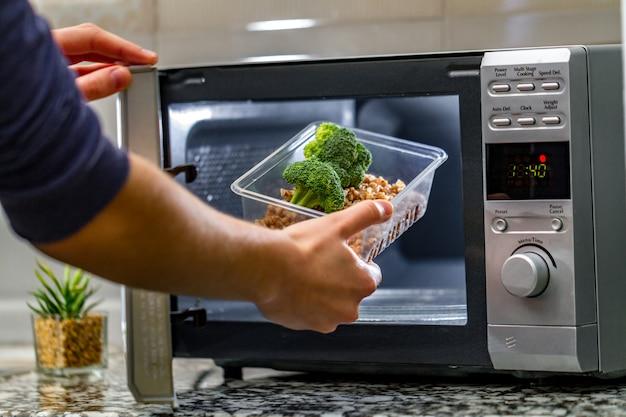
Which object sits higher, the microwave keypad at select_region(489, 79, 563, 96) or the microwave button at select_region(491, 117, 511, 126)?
the microwave keypad at select_region(489, 79, 563, 96)

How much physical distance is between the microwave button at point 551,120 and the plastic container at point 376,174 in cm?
12

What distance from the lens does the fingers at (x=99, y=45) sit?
121 centimetres

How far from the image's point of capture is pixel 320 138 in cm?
119

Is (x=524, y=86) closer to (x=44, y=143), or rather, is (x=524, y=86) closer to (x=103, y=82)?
(x=103, y=82)

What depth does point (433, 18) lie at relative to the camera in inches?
59.4

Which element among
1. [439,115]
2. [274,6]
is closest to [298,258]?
[439,115]

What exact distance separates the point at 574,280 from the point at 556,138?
0.49ft

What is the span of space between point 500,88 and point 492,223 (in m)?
0.15

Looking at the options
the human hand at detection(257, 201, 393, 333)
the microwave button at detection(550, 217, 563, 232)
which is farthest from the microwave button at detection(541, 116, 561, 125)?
the human hand at detection(257, 201, 393, 333)

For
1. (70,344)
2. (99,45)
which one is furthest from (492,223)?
(70,344)

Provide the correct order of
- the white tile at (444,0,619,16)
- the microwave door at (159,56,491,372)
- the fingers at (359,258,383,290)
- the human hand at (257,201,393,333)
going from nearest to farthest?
1. the human hand at (257,201,393,333)
2. the fingers at (359,258,383,290)
3. the microwave door at (159,56,491,372)
4. the white tile at (444,0,619,16)

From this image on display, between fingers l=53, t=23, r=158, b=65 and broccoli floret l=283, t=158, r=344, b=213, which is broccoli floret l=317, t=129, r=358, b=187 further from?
fingers l=53, t=23, r=158, b=65

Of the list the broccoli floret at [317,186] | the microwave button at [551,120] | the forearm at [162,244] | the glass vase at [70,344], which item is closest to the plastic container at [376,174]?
the broccoli floret at [317,186]

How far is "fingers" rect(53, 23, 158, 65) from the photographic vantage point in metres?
1.21
